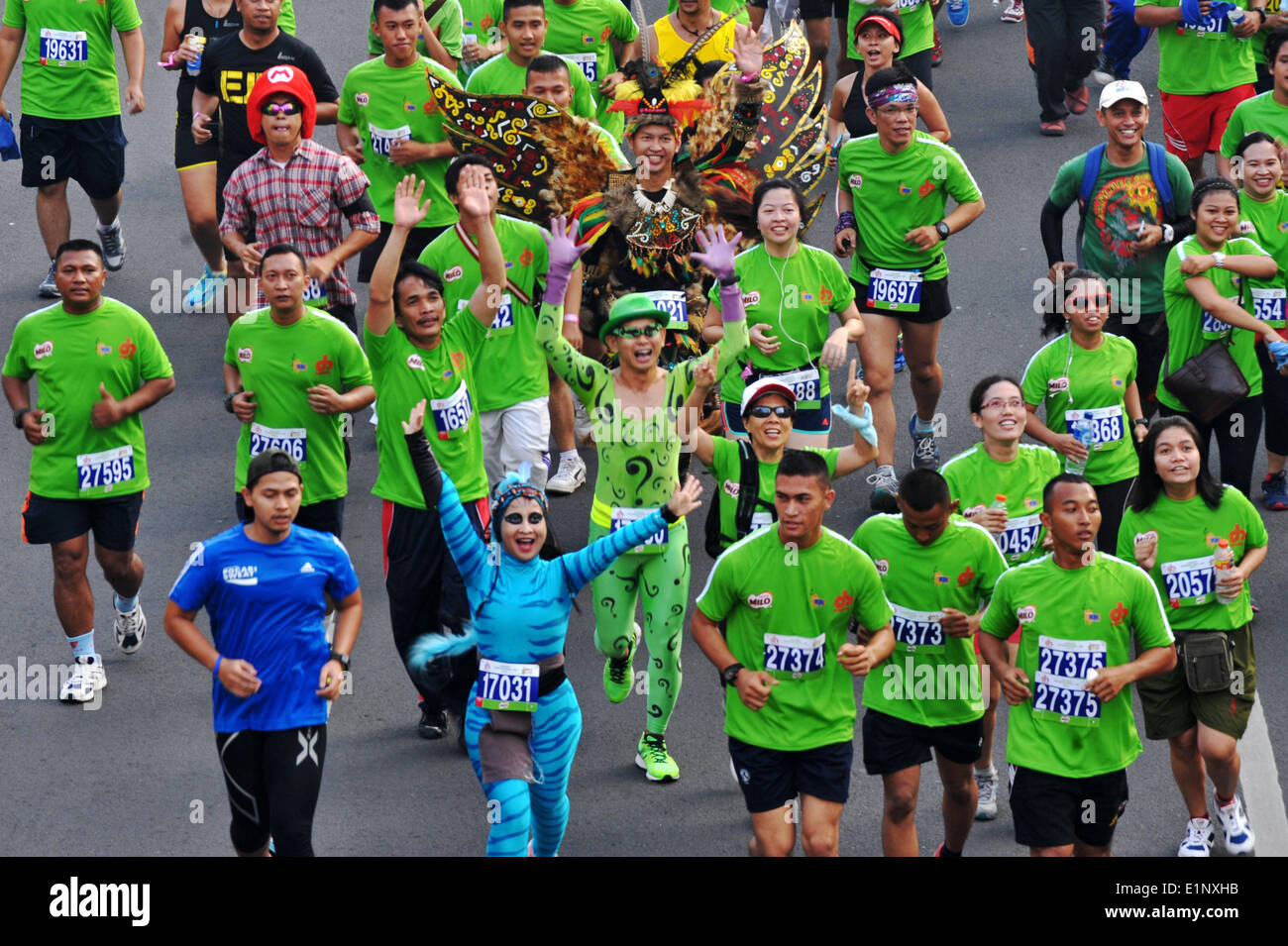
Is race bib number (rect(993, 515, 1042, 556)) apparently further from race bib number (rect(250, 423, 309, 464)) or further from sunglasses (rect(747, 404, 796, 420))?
race bib number (rect(250, 423, 309, 464))

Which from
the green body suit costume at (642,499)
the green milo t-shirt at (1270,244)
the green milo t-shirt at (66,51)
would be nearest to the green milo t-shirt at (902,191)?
the green milo t-shirt at (1270,244)

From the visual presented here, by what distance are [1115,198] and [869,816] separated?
13.9ft

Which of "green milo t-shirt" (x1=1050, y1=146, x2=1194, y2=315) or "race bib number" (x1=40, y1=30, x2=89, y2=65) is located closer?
"green milo t-shirt" (x1=1050, y1=146, x2=1194, y2=315)

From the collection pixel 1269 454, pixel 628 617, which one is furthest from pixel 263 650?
pixel 1269 454

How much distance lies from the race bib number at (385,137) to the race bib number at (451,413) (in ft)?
9.72

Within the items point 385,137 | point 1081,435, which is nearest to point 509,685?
point 1081,435

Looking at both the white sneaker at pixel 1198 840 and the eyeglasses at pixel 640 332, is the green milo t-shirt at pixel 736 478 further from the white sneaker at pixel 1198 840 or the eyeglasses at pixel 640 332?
the white sneaker at pixel 1198 840

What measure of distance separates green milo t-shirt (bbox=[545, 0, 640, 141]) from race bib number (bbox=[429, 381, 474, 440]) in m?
4.12

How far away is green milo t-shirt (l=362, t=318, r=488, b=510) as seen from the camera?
1024cm

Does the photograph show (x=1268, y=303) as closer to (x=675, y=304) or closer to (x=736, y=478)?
(x=675, y=304)

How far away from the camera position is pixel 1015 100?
1781 centimetres

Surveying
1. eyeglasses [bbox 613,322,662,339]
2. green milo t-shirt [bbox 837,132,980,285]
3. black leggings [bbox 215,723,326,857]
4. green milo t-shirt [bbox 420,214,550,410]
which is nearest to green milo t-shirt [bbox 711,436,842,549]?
eyeglasses [bbox 613,322,662,339]

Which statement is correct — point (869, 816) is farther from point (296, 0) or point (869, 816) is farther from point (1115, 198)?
point (296, 0)

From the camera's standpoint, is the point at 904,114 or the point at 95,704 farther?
the point at 904,114
